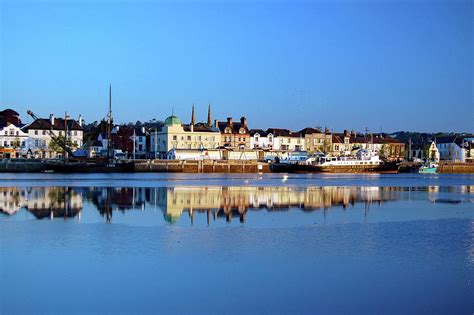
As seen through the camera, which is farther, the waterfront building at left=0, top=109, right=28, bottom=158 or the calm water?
the waterfront building at left=0, top=109, right=28, bottom=158

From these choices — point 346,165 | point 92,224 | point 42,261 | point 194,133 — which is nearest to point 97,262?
point 42,261

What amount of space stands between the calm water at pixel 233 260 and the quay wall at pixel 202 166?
194 feet

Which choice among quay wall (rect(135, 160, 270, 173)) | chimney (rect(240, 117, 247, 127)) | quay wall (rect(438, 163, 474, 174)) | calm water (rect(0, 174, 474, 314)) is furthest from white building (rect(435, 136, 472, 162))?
calm water (rect(0, 174, 474, 314))

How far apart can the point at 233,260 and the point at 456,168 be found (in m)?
110

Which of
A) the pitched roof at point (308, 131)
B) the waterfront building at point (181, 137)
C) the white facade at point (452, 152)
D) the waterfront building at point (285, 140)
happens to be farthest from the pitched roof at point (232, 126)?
the white facade at point (452, 152)

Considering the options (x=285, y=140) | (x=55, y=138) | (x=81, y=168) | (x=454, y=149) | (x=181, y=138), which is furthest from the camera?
(x=454, y=149)

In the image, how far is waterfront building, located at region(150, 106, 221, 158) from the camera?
105875mm

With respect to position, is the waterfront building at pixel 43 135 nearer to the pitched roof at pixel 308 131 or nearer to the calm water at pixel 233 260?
the pitched roof at pixel 308 131

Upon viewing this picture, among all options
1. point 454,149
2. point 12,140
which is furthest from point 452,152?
point 12,140

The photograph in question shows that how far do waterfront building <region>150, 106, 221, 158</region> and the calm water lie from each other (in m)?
74.3

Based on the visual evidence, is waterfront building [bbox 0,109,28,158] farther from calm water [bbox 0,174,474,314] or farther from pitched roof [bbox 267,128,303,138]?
calm water [bbox 0,174,474,314]

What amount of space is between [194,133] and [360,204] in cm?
7420

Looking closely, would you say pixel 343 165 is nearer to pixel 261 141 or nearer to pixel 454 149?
pixel 261 141

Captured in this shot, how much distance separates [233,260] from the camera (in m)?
17.2
